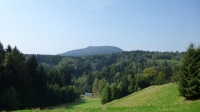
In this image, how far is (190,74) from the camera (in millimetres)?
25625

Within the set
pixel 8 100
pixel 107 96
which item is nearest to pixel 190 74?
pixel 8 100

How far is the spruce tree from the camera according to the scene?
2525cm

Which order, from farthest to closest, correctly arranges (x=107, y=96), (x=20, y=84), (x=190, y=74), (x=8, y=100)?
(x=107, y=96) < (x=20, y=84) < (x=8, y=100) < (x=190, y=74)

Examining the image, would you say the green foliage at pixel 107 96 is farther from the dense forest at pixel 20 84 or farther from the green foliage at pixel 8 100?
the green foliage at pixel 8 100

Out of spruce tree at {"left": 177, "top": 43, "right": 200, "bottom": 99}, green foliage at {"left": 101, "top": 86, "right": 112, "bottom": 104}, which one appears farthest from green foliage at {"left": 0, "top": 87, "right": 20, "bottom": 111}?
green foliage at {"left": 101, "top": 86, "right": 112, "bottom": 104}

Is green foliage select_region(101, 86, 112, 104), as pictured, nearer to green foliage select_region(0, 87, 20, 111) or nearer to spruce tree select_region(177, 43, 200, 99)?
green foliage select_region(0, 87, 20, 111)

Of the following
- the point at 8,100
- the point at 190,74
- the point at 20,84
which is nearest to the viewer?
the point at 190,74

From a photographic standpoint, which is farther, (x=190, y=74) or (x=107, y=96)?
(x=107, y=96)

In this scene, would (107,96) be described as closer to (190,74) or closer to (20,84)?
(20,84)

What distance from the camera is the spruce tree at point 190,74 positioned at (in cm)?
2525

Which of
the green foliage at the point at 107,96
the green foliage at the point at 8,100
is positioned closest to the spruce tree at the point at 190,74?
the green foliage at the point at 8,100

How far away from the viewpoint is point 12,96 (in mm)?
43281

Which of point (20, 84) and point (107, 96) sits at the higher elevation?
point (20, 84)

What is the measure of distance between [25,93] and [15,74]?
6.99 metres
